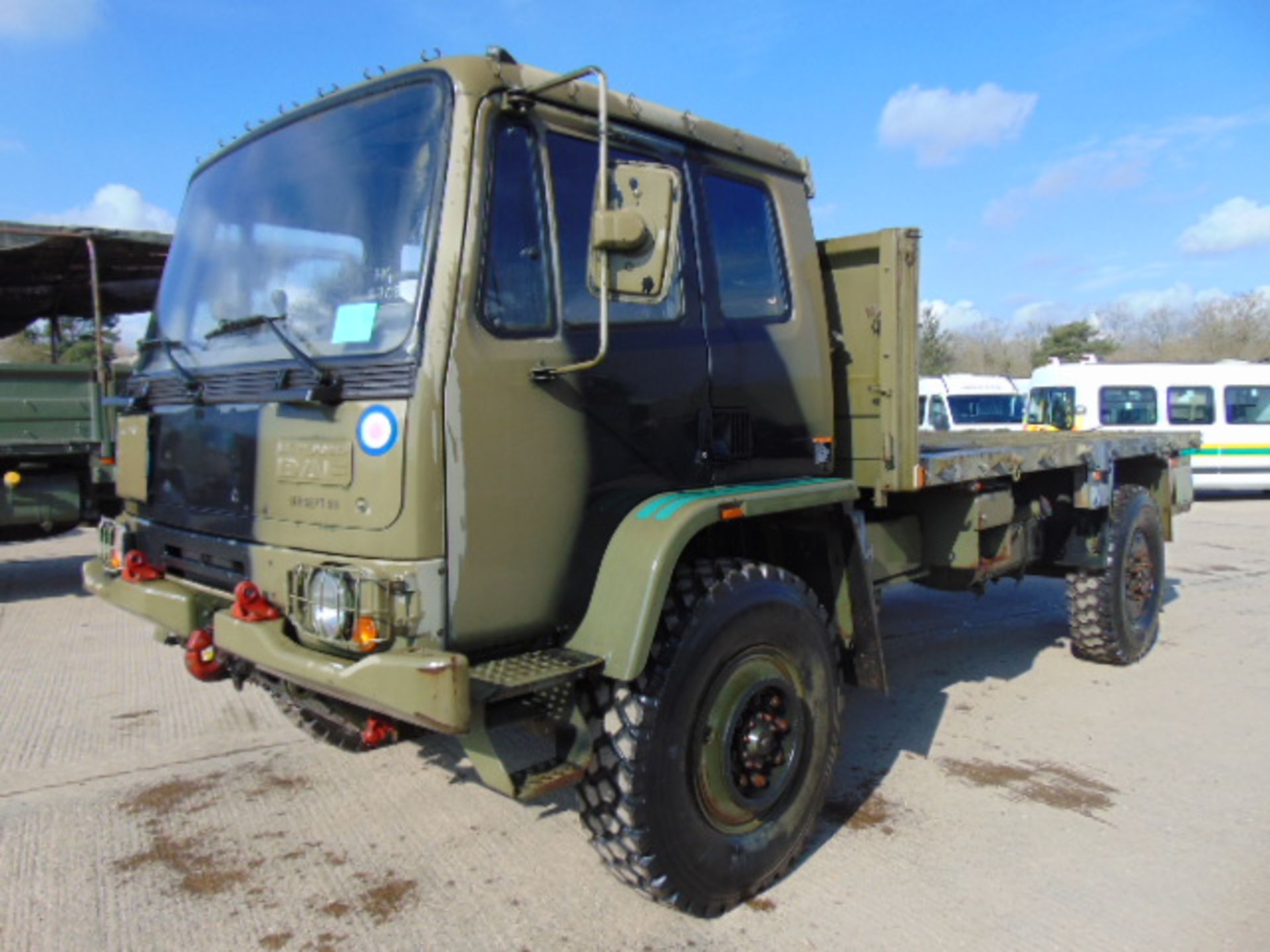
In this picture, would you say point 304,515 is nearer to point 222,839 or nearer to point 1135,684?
point 222,839

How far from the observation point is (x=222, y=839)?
3549mm

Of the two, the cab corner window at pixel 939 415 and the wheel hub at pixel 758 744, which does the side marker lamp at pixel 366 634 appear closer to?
the wheel hub at pixel 758 744

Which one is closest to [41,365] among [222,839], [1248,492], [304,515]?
[222,839]

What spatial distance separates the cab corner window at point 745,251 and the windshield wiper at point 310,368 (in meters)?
1.40

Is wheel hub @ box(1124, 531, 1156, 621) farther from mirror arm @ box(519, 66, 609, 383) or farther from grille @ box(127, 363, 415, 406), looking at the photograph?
grille @ box(127, 363, 415, 406)

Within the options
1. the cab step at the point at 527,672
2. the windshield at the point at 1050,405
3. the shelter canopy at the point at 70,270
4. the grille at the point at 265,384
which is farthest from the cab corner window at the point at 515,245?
the windshield at the point at 1050,405

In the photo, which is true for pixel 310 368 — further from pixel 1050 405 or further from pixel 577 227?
pixel 1050 405

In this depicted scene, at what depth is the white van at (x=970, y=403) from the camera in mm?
19297

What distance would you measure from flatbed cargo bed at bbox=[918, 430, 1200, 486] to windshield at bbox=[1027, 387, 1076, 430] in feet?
31.0

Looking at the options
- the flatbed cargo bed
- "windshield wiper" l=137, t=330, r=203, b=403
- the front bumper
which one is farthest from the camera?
the flatbed cargo bed

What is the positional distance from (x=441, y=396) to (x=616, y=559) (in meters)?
0.71

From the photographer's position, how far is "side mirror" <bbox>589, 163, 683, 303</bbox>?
2672mm

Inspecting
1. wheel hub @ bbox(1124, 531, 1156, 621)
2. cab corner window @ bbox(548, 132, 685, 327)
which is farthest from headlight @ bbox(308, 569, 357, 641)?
wheel hub @ bbox(1124, 531, 1156, 621)

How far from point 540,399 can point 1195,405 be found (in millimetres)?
18393
